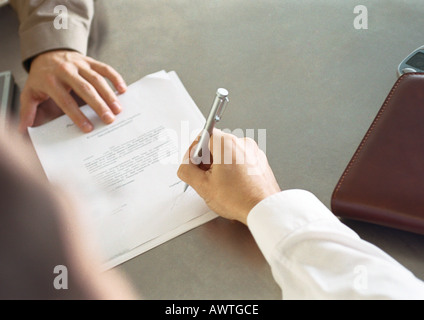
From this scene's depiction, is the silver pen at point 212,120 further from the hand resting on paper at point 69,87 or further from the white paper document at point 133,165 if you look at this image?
the hand resting on paper at point 69,87

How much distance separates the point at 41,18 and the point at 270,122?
522 millimetres

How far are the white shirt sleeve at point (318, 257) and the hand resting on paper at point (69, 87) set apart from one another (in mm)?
373

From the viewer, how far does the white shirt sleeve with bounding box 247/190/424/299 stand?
1.73 ft

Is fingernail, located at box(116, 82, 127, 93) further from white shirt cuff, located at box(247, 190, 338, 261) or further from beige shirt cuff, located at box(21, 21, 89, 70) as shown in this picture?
white shirt cuff, located at box(247, 190, 338, 261)

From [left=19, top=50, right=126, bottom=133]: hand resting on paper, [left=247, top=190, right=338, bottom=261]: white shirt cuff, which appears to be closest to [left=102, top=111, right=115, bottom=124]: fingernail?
[left=19, top=50, right=126, bottom=133]: hand resting on paper

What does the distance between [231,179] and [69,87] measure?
41 cm

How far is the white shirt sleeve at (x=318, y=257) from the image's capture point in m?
0.53

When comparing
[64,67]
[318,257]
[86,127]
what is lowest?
[318,257]

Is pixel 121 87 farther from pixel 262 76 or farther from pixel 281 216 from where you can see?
pixel 281 216

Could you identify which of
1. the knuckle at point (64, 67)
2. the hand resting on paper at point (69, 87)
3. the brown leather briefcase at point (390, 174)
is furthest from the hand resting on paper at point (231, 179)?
the knuckle at point (64, 67)

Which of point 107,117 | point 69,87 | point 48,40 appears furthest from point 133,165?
point 48,40

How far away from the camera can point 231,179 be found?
664 millimetres

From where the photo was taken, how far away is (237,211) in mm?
652
